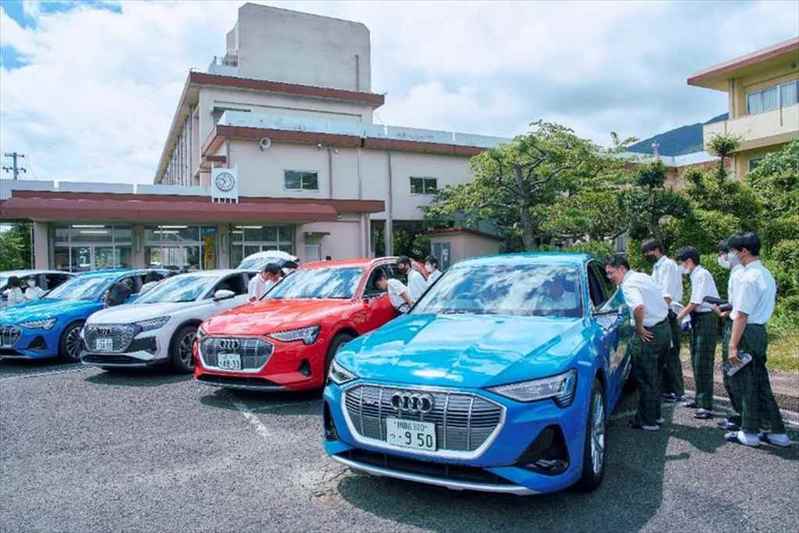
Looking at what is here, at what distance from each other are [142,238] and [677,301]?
1969 cm

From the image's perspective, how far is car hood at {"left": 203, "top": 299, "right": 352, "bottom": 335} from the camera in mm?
6234

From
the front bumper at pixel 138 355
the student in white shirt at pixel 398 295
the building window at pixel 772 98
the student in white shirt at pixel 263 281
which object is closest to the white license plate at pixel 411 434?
the student in white shirt at pixel 398 295

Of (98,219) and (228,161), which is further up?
(228,161)

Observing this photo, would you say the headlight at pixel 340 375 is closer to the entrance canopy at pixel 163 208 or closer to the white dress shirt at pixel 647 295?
the white dress shirt at pixel 647 295

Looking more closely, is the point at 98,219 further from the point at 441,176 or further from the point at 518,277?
the point at 518,277

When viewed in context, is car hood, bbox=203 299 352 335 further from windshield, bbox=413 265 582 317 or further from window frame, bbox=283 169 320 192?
window frame, bbox=283 169 320 192

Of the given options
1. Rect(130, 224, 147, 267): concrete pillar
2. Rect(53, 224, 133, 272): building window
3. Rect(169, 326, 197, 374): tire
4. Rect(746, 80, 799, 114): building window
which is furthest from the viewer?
Rect(746, 80, 799, 114): building window

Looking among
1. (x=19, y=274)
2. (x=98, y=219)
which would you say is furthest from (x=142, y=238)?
(x=19, y=274)

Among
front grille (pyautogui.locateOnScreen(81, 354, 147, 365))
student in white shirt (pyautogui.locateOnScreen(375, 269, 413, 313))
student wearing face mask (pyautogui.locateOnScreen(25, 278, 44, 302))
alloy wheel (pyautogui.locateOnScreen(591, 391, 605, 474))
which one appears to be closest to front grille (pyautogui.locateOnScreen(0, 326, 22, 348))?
front grille (pyautogui.locateOnScreen(81, 354, 147, 365))

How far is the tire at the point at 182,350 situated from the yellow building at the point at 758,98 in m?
19.0

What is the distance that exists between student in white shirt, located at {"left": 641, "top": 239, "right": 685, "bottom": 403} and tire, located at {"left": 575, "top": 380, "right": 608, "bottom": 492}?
245cm

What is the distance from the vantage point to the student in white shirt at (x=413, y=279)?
25.6 feet

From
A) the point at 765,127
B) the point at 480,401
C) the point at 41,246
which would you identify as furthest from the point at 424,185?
the point at 480,401

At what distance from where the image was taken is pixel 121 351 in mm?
7660
